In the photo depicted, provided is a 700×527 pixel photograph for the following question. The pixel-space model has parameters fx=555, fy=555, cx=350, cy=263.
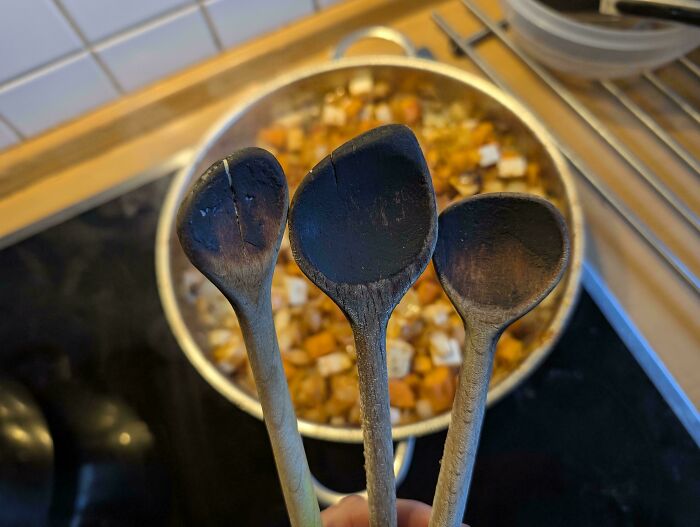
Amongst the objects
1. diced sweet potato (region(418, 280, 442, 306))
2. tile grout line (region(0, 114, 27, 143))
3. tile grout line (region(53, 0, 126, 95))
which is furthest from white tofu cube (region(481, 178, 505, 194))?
tile grout line (region(0, 114, 27, 143))

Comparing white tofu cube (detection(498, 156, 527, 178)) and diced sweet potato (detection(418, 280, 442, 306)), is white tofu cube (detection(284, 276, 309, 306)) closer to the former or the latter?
diced sweet potato (detection(418, 280, 442, 306))

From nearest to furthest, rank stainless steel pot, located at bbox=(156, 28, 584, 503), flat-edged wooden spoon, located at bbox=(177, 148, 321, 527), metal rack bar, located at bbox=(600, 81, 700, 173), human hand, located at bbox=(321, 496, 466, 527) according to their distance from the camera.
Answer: flat-edged wooden spoon, located at bbox=(177, 148, 321, 527)
human hand, located at bbox=(321, 496, 466, 527)
stainless steel pot, located at bbox=(156, 28, 584, 503)
metal rack bar, located at bbox=(600, 81, 700, 173)

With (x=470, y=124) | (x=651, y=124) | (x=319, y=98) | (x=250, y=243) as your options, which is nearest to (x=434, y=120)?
(x=470, y=124)

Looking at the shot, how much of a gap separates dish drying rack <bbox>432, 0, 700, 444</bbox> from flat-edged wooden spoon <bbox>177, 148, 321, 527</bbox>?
41 centimetres

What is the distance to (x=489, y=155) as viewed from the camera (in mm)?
667

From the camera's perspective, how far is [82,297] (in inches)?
26.6

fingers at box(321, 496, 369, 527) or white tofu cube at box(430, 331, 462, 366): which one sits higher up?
fingers at box(321, 496, 369, 527)

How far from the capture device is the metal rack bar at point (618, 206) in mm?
594

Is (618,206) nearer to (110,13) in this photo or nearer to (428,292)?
(428,292)

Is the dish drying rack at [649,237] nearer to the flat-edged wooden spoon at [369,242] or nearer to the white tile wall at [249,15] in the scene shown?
the white tile wall at [249,15]

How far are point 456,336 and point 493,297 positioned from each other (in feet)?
0.87

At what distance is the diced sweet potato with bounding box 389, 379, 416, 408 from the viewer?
0.58 meters

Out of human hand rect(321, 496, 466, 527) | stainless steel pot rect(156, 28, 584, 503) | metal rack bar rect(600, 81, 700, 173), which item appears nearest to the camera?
human hand rect(321, 496, 466, 527)

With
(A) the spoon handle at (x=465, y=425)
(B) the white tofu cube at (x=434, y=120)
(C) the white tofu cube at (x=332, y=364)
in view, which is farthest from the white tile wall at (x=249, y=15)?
(A) the spoon handle at (x=465, y=425)
